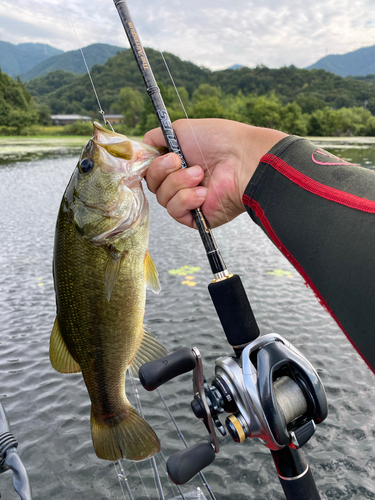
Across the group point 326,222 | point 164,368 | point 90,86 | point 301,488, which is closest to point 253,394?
point 164,368

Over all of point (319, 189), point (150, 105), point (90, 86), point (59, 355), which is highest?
point (90, 86)

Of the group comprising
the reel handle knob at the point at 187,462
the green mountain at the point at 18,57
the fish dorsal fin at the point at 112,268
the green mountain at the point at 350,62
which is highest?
the green mountain at the point at 18,57

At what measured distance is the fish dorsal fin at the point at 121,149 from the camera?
1.64 meters

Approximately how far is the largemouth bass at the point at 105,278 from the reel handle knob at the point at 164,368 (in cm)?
43

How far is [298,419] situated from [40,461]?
2.84 meters

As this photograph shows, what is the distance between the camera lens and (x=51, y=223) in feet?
32.2

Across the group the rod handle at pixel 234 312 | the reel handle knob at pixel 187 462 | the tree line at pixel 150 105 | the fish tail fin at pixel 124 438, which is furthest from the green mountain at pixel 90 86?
the reel handle knob at pixel 187 462

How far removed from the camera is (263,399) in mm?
1192

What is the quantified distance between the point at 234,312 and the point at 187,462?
1.88ft

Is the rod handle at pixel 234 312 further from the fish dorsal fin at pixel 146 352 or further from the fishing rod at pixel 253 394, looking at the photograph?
the fish dorsal fin at pixel 146 352

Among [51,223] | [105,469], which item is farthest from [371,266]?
[51,223]

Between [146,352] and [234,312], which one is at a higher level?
[234,312]

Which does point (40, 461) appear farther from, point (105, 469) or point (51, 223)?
point (51, 223)

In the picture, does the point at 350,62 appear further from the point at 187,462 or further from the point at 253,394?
the point at 187,462
